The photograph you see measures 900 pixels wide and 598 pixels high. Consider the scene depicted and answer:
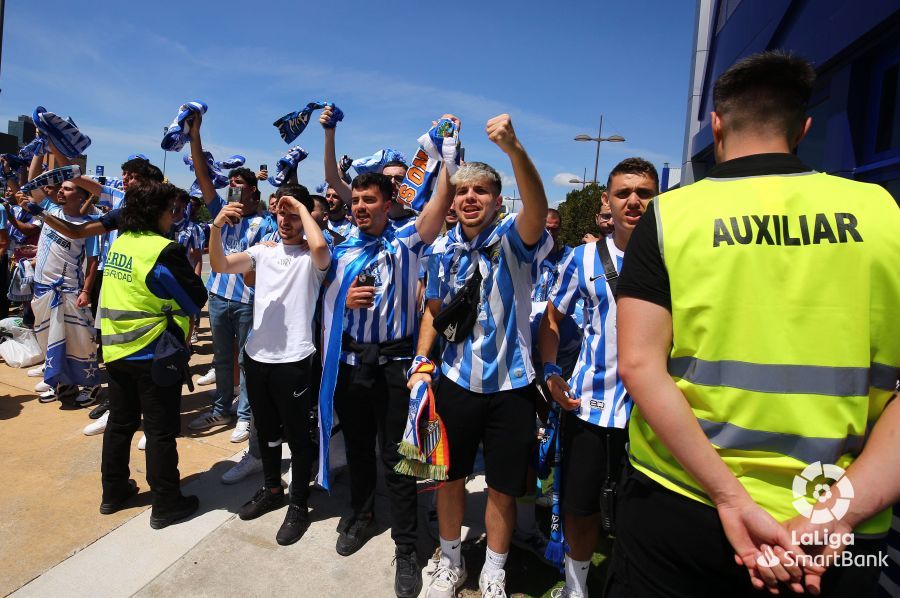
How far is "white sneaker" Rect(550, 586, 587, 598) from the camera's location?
2500 mm

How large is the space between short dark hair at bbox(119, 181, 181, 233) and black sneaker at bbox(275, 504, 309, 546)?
2.09 metres

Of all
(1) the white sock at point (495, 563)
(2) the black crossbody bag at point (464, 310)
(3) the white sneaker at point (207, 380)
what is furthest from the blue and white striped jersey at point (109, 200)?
(1) the white sock at point (495, 563)

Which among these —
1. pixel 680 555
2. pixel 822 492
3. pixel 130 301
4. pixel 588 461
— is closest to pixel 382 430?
pixel 588 461

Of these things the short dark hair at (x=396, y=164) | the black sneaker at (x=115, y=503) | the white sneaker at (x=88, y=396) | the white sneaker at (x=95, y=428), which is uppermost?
the short dark hair at (x=396, y=164)

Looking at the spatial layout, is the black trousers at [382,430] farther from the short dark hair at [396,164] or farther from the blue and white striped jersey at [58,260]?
the blue and white striped jersey at [58,260]

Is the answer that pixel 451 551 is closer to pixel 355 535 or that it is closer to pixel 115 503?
pixel 355 535

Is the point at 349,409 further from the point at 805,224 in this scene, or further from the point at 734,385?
the point at 805,224

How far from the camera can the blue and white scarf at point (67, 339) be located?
197 inches

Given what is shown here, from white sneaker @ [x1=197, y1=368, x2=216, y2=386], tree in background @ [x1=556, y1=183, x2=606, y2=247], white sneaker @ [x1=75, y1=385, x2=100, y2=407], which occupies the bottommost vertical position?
white sneaker @ [x1=75, y1=385, x2=100, y2=407]

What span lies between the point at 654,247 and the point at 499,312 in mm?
1213

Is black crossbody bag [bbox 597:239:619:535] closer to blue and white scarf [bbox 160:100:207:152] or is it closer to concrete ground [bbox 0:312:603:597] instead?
concrete ground [bbox 0:312:603:597]

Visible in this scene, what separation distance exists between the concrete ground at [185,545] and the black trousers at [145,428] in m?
0.22

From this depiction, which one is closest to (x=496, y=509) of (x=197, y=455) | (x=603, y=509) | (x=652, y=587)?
(x=603, y=509)

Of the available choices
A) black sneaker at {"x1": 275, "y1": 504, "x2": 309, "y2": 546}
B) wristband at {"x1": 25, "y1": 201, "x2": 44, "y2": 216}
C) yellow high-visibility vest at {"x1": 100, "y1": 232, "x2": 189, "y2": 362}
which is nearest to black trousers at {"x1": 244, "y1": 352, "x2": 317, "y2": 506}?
black sneaker at {"x1": 275, "y1": 504, "x2": 309, "y2": 546}
